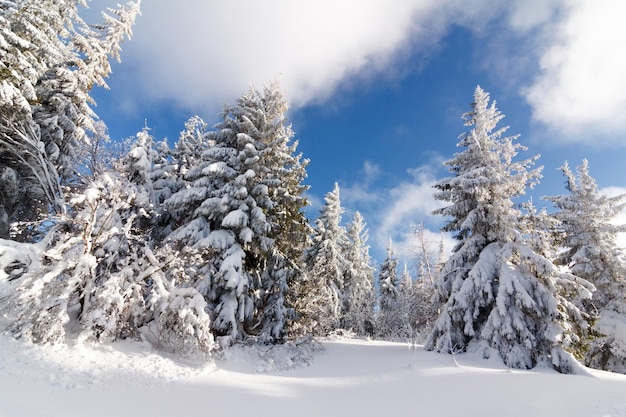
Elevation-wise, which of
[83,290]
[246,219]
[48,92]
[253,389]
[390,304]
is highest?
[48,92]

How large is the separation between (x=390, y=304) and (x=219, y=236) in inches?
1015

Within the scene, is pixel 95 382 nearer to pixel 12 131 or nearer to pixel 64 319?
pixel 64 319

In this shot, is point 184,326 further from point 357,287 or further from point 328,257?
point 357,287

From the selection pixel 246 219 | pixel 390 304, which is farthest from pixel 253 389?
pixel 390 304

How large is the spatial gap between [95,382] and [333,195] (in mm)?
22567

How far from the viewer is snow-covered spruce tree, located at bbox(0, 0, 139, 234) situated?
12.9 m

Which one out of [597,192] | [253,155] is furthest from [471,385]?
[597,192]

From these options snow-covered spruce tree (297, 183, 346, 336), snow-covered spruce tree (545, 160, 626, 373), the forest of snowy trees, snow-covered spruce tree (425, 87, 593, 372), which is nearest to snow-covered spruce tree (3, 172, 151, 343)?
the forest of snowy trees

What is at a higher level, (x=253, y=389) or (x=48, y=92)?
(x=48, y=92)

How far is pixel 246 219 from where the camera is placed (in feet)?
42.6

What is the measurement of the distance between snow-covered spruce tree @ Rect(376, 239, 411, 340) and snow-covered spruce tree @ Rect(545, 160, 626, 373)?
12.0m

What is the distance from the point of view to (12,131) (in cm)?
1390

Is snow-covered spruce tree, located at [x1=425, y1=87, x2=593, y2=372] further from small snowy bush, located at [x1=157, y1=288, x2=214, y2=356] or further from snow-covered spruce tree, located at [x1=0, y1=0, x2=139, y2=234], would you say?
snow-covered spruce tree, located at [x1=0, y1=0, x2=139, y2=234]

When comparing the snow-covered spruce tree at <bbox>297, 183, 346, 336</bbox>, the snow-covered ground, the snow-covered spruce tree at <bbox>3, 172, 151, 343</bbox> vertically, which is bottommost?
the snow-covered ground
